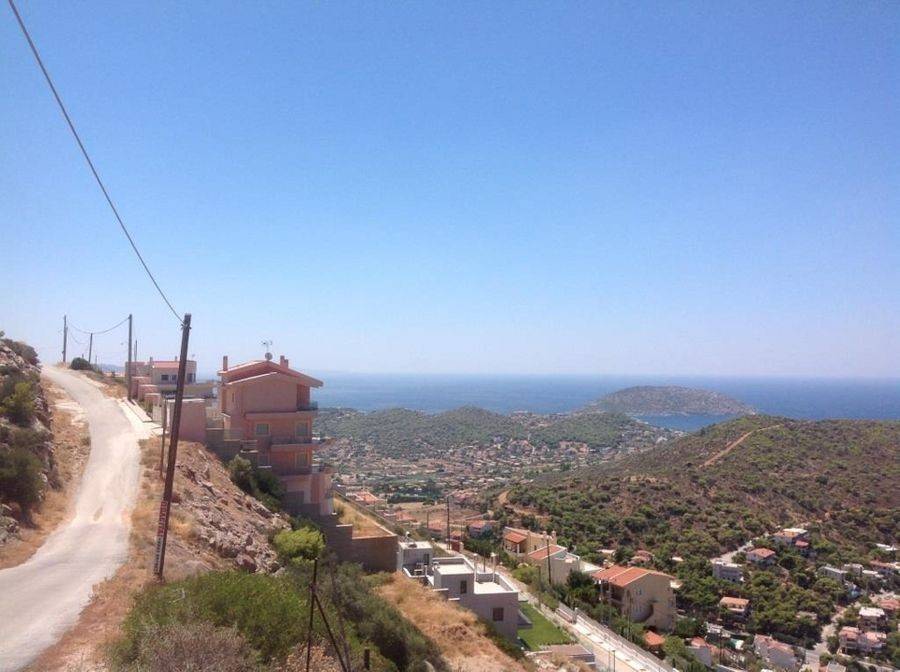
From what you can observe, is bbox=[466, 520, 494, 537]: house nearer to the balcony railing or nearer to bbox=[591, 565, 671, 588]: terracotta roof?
bbox=[591, 565, 671, 588]: terracotta roof

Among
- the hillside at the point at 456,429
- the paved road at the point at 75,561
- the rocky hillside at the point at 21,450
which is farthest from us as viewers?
the hillside at the point at 456,429

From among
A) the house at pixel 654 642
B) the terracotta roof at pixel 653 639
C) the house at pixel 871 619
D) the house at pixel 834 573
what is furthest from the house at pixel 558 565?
the house at pixel 834 573

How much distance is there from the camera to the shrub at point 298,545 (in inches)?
609

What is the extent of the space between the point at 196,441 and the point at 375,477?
66.9 meters

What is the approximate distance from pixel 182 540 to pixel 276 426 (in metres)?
9.48

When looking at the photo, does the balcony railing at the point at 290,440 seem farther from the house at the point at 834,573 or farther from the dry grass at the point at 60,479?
the house at the point at 834,573

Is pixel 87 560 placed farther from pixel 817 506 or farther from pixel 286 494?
pixel 817 506

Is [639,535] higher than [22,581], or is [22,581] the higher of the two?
[22,581]

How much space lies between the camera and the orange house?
2202 cm

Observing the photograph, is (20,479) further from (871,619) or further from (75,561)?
(871,619)

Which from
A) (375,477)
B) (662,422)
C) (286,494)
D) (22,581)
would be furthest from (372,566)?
(662,422)

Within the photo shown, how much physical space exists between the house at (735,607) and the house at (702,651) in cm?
497

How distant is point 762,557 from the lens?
3834 cm

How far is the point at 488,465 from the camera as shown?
102438mm
